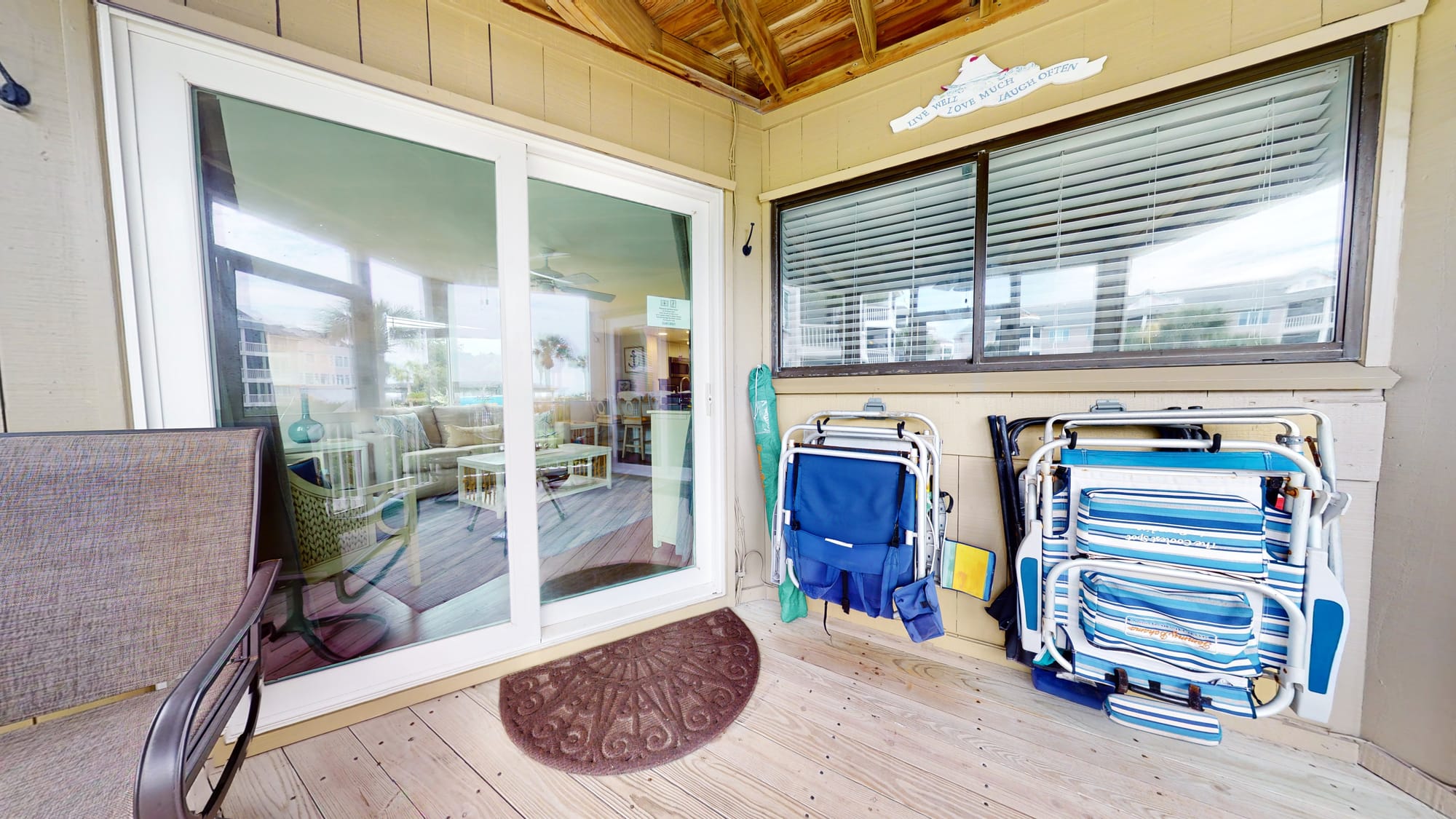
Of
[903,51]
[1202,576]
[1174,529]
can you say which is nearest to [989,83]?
[903,51]

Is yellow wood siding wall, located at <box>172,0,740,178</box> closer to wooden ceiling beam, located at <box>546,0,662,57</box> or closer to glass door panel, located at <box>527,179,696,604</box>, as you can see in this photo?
wooden ceiling beam, located at <box>546,0,662,57</box>

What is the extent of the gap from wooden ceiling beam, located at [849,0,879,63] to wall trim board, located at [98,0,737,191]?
0.98 m

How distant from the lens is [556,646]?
78.4 inches

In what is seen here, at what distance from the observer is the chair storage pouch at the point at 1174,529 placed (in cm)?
124

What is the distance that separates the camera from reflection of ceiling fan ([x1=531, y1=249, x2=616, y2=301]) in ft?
6.55

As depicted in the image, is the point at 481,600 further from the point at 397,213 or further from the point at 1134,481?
the point at 1134,481

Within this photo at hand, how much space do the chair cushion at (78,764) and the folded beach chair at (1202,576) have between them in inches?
85.3

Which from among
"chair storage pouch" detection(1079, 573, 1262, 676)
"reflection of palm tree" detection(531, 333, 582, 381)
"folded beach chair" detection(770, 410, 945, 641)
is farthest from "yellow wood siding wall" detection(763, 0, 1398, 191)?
"chair storage pouch" detection(1079, 573, 1262, 676)

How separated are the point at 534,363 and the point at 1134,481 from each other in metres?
2.20

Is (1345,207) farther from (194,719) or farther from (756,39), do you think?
(194,719)

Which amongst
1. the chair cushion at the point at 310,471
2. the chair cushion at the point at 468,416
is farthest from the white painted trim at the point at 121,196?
the chair cushion at the point at 468,416

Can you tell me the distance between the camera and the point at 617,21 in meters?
1.81

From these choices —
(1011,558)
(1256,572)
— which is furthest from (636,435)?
(1256,572)

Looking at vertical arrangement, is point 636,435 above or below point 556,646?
above
